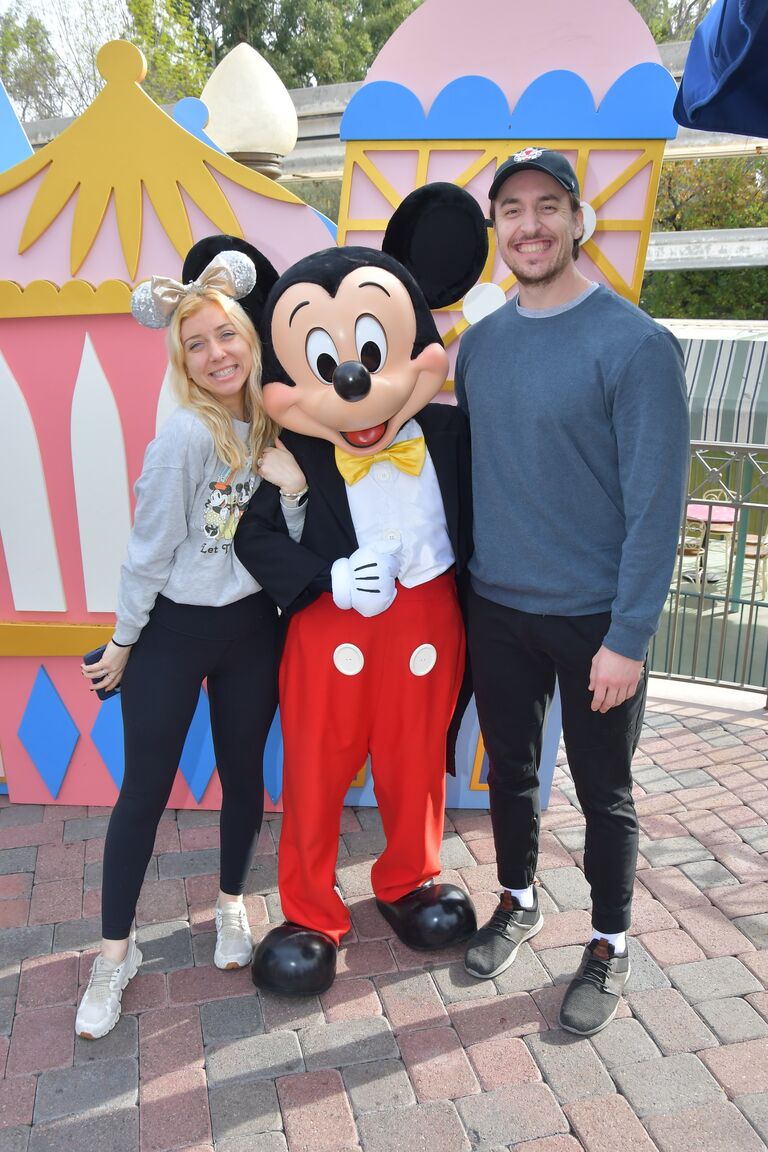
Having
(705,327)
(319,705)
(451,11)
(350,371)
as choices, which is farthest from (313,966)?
(705,327)

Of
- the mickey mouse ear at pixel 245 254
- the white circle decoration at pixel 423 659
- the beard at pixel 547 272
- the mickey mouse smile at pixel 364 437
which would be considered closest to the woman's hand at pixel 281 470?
the mickey mouse smile at pixel 364 437

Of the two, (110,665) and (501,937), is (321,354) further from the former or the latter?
(501,937)

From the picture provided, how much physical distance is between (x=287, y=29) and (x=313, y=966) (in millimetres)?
26160

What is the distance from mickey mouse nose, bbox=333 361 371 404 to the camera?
1975 mm

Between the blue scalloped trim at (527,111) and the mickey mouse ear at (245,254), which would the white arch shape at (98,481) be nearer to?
the mickey mouse ear at (245,254)

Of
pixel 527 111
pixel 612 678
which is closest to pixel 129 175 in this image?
pixel 527 111

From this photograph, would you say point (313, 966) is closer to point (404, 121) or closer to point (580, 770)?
point (580, 770)

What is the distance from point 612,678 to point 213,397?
1101mm

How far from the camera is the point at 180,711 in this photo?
2.17 meters

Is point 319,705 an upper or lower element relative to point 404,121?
lower

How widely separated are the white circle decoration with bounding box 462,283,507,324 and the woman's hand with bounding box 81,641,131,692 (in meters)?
1.31

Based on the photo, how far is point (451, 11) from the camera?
8.50ft

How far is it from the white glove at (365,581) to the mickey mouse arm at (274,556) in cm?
6

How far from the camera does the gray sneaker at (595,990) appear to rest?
2219 millimetres
